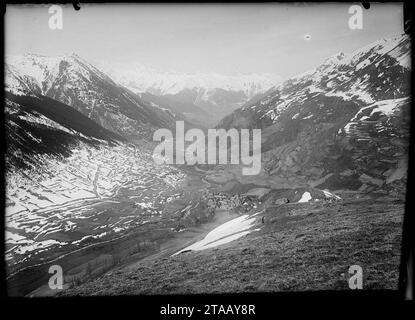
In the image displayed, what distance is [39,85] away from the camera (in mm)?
5484

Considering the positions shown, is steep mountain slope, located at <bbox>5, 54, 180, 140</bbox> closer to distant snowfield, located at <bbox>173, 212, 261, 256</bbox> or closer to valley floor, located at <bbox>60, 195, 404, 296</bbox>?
distant snowfield, located at <bbox>173, 212, 261, 256</bbox>

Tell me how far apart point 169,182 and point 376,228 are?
3471 mm

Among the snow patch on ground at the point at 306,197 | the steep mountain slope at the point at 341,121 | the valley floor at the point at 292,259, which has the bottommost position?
the valley floor at the point at 292,259

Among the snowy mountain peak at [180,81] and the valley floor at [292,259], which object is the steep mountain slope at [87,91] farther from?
the valley floor at [292,259]

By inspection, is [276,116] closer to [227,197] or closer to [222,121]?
[222,121]

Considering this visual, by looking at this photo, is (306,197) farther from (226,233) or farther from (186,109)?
(186,109)

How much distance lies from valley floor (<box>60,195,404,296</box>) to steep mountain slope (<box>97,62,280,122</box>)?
7.16ft

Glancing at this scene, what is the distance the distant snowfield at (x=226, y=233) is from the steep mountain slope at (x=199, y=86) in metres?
1.86

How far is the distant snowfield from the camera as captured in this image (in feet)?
19.0

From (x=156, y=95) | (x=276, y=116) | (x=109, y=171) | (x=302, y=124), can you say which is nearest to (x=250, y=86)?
(x=276, y=116)

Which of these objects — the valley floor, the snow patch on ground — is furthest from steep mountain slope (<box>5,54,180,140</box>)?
the snow patch on ground

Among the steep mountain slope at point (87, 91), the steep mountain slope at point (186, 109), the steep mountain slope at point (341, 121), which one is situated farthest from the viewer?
the steep mountain slope at point (186, 109)

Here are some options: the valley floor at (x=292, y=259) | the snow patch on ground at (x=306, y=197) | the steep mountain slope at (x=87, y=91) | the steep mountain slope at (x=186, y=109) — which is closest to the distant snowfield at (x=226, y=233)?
the valley floor at (x=292, y=259)

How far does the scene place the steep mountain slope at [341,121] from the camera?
5.52 m
